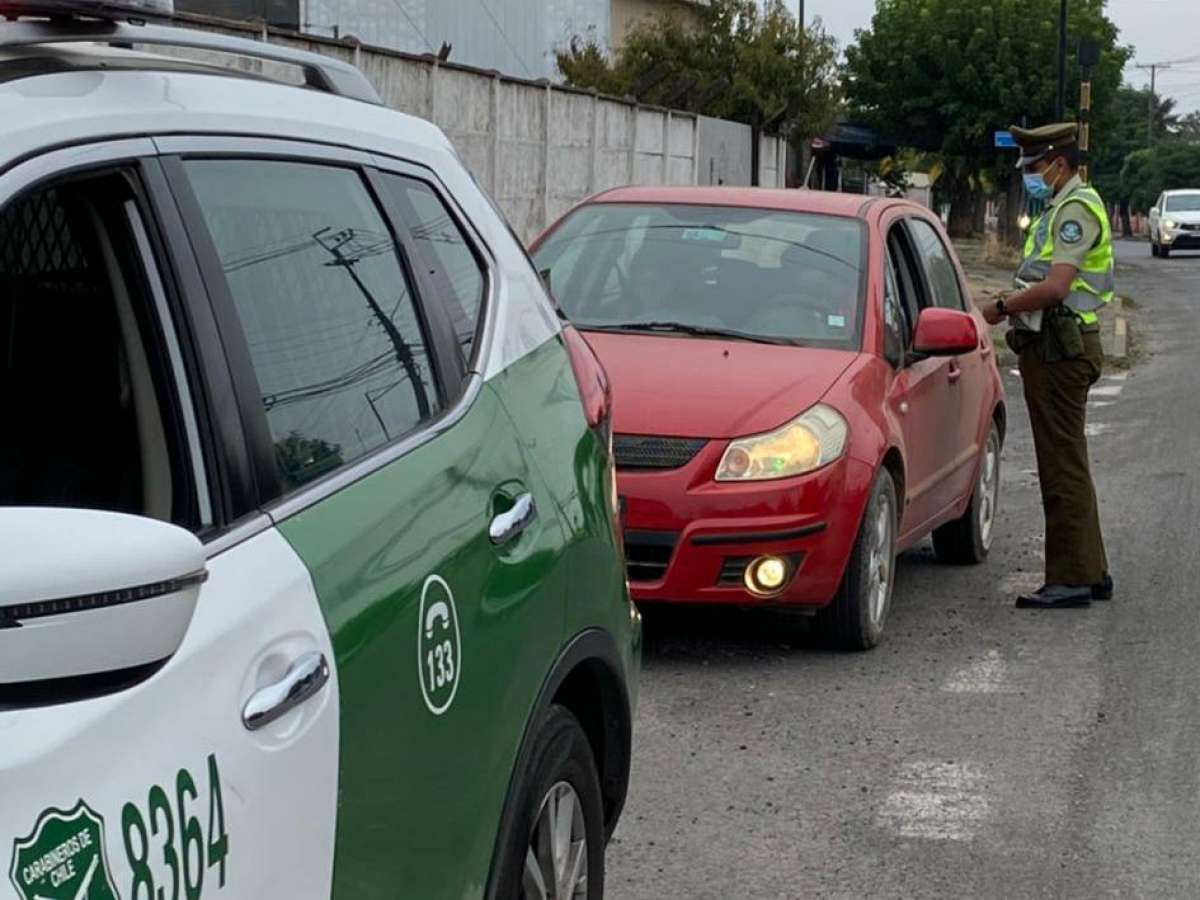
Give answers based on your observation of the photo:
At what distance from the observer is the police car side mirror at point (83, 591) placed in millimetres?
1765

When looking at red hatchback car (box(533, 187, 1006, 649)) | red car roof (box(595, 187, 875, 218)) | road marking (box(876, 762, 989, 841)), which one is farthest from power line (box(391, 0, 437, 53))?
road marking (box(876, 762, 989, 841))

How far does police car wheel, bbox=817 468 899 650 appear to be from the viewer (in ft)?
23.5

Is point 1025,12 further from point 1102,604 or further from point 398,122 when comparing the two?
point 398,122

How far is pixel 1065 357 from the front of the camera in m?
8.18

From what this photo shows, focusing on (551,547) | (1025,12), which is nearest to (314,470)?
(551,547)

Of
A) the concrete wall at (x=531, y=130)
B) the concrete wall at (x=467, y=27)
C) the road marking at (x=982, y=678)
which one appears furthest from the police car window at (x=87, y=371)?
the concrete wall at (x=467, y=27)

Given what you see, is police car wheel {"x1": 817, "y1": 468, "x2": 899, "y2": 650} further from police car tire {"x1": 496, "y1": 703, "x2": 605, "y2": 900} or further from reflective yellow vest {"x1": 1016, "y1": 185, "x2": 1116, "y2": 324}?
police car tire {"x1": 496, "y1": 703, "x2": 605, "y2": 900}

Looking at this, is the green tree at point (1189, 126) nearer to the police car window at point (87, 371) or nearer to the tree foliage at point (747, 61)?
the tree foliage at point (747, 61)

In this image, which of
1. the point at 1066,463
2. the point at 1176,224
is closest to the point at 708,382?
the point at 1066,463

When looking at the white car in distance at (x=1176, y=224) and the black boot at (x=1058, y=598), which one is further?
the white car in distance at (x=1176, y=224)

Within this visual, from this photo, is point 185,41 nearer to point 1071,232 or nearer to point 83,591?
point 83,591

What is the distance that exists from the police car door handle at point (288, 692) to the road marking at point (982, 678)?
4.63m

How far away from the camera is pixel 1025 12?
54.6 m

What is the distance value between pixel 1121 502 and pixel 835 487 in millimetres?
4425
